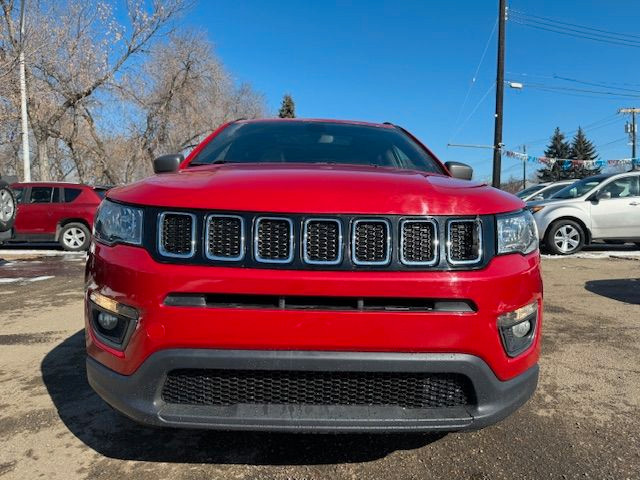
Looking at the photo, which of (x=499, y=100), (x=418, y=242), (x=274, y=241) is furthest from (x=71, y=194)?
(x=499, y=100)

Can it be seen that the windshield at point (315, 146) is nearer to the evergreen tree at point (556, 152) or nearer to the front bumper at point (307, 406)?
the front bumper at point (307, 406)

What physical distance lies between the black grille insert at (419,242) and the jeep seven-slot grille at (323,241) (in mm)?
248

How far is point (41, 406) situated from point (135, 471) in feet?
3.19

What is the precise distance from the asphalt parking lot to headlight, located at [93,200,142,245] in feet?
3.31

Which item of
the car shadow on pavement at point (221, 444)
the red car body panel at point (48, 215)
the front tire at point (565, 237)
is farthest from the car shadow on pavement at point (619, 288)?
the red car body panel at point (48, 215)

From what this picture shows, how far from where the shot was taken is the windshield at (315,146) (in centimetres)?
298

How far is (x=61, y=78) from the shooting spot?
66.6 feet

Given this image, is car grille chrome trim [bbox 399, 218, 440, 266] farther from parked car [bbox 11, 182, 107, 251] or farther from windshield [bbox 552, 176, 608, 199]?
parked car [bbox 11, 182, 107, 251]

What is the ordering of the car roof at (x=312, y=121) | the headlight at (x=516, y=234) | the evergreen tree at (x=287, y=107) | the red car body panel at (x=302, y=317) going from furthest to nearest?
the evergreen tree at (x=287, y=107) < the car roof at (x=312, y=121) < the headlight at (x=516, y=234) < the red car body panel at (x=302, y=317)

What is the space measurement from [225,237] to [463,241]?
0.92 m

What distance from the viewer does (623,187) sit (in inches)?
397

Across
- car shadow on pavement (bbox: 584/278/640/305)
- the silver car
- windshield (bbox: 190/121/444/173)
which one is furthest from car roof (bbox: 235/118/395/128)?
the silver car

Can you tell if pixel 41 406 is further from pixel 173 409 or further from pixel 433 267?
pixel 433 267

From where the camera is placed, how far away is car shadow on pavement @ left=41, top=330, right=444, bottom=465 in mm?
2223
